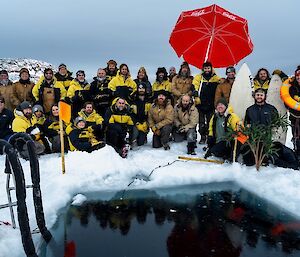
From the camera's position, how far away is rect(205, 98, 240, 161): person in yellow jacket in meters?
7.52

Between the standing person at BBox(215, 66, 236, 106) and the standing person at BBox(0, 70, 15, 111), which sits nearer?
the standing person at BBox(215, 66, 236, 106)

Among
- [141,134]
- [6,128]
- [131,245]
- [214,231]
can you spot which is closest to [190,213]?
[214,231]

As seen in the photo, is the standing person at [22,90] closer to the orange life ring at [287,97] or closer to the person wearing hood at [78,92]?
the person wearing hood at [78,92]

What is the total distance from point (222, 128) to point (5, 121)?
509cm

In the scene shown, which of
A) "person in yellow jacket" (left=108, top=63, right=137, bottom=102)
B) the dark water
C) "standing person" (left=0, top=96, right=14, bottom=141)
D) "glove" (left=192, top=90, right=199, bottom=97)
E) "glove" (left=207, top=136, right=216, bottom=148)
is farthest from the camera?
"glove" (left=192, top=90, right=199, bottom=97)

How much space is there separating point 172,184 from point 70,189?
1.81 m

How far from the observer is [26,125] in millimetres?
7766

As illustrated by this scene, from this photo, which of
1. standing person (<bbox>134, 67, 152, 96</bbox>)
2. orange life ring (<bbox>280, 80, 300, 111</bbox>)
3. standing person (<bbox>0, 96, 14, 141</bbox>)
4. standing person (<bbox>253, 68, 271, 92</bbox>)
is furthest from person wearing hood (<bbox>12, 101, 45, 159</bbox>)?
orange life ring (<bbox>280, 80, 300, 111</bbox>)

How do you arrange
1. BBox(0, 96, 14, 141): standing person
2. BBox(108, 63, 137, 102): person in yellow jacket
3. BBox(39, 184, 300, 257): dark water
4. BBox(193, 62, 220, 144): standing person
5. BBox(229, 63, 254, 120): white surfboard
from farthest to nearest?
BBox(193, 62, 220, 144): standing person, BBox(229, 63, 254, 120): white surfboard, BBox(108, 63, 137, 102): person in yellow jacket, BBox(0, 96, 14, 141): standing person, BBox(39, 184, 300, 257): dark water

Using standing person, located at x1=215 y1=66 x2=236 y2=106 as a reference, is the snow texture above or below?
above

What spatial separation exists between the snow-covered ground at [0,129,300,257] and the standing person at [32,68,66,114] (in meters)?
1.65

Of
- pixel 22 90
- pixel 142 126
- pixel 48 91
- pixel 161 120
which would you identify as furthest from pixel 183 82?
pixel 22 90

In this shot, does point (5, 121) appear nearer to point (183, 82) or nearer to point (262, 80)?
point (183, 82)

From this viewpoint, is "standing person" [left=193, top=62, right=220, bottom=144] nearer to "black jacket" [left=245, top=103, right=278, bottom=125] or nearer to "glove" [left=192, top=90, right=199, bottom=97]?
"glove" [left=192, top=90, right=199, bottom=97]
